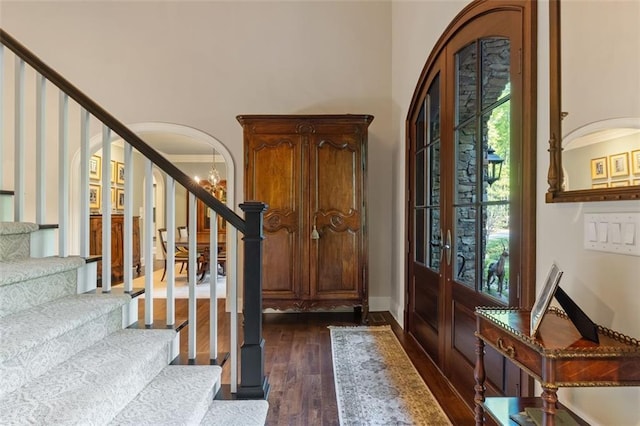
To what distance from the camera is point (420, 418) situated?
2010mm

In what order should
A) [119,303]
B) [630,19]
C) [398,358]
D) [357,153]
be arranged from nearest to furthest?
[630,19] → [119,303] → [398,358] → [357,153]

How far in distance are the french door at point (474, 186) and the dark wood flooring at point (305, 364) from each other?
0.43 ft

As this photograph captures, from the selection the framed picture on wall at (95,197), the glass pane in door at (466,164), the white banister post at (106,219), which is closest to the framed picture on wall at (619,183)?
the glass pane in door at (466,164)

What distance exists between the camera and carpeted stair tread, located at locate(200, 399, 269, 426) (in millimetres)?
1689

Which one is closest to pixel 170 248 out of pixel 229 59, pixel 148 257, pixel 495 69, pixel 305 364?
pixel 148 257

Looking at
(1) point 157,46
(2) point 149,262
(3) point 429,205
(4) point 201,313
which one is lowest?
(4) point 201,313

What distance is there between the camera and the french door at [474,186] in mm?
1660

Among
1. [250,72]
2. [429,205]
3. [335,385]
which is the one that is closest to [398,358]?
[335,385]

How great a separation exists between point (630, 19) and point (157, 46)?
455 centimetres

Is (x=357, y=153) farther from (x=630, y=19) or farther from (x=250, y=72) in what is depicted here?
(x=630, y=19)

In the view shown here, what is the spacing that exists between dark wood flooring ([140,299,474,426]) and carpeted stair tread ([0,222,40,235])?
1.13m

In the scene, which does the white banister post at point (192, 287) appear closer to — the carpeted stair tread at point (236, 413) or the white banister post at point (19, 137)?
the carpeted stair tread at point (236, 413)

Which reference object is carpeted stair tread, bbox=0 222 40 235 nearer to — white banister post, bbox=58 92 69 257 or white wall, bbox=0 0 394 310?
white banister post, bbox=58 92 69 257

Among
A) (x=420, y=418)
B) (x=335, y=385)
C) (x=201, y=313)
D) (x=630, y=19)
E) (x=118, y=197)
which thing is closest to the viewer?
(x=630, y=19)
